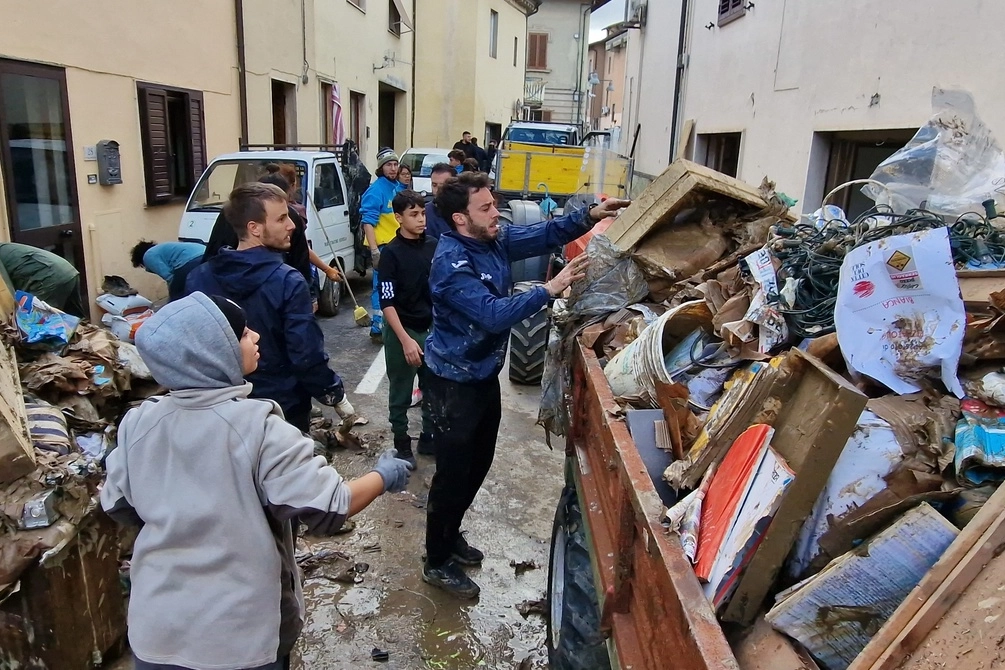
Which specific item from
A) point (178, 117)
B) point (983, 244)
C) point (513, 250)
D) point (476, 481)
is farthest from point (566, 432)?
point (178, 117)

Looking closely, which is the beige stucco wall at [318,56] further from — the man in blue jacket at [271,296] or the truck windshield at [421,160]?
the man in blue jacket at [271,296]

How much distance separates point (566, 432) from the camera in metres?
3.34

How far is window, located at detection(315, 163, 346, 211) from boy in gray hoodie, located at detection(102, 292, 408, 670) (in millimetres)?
6772

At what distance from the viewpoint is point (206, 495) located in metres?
1.70

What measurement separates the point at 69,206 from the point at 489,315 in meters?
6.12

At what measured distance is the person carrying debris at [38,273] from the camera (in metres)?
4.34

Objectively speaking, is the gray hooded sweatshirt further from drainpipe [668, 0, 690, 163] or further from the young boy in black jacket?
drainpipe [668, 0, 690, 163]

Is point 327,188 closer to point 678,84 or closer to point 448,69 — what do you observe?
point 678,84

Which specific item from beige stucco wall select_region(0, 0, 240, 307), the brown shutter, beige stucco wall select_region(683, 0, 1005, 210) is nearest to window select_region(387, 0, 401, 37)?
beige stucco wall select_region(0, 0, 240, 307)

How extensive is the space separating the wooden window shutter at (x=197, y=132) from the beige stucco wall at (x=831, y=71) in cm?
683

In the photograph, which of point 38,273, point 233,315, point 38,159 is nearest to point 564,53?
point 38,159

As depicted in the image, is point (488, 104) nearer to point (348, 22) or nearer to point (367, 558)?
point (348, 22)

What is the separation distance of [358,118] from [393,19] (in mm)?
3538

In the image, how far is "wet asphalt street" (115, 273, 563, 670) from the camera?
10.2 ft
